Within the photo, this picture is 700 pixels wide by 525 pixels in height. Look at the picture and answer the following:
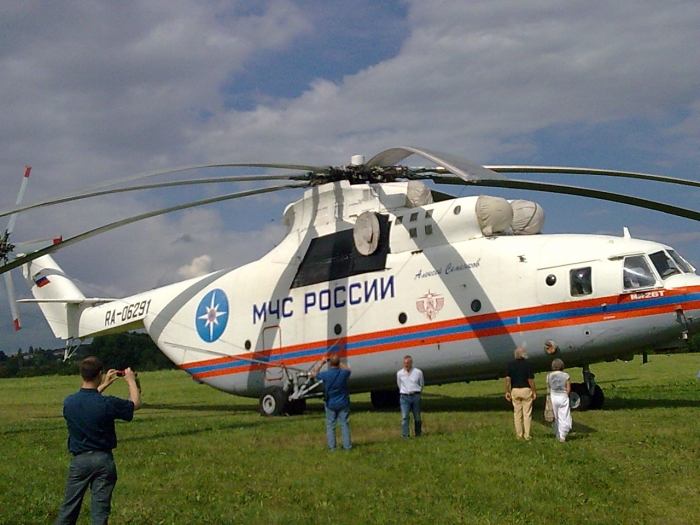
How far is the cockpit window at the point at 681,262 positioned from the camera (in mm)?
14773

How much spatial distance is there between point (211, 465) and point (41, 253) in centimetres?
709

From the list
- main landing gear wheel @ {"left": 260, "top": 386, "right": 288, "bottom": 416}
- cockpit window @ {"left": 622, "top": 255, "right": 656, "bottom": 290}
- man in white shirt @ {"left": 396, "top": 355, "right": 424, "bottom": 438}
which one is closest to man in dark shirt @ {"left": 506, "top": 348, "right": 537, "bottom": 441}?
man in white shirt @ {"left": 396, "top": 355, "right": 424, "bottom": 438}

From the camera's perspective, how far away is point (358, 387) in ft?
59.8

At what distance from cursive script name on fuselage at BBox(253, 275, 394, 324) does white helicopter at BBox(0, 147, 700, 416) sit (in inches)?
1.2

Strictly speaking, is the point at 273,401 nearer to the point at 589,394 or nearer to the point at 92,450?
the point at 589,394

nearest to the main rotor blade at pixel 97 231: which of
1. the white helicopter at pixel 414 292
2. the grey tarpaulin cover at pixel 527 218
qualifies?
the white helicopter at pixel 414 292

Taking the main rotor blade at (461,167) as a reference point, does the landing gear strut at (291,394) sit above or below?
below

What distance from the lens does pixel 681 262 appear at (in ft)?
49.0

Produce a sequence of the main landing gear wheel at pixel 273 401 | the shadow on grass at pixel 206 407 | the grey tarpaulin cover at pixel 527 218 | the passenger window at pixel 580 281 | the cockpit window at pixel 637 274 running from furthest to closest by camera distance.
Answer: the shadow on grass at pixel 206 407 < the main landing gear wheel at pixel 273 401 < the grey tarpaulin cover at pixel 527 218 < the passenger window at pixel 580 281 < the cockpit window at pixel 637 274

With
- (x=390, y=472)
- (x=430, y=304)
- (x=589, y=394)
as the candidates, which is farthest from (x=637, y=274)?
(x=390, y=472)

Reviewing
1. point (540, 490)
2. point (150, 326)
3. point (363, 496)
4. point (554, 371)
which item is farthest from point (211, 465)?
point (150, 326)

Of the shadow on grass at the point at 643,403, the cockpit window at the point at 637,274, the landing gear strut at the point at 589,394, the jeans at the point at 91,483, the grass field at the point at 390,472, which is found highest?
the cockpit window at the point at 637,274

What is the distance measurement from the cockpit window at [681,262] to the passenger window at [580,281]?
5.71 feet

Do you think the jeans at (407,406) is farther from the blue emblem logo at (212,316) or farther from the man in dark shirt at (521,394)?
the blue emblem logo at (212,316)
